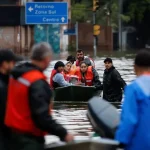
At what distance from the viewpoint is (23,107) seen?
7.12 m

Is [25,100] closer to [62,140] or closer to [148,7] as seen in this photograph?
[62,140]

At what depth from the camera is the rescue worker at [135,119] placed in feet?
21.9

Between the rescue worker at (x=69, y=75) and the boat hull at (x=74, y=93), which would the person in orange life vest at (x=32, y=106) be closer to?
the boat hull at (x=74, y=93)

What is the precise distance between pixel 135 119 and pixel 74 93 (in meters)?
12.7

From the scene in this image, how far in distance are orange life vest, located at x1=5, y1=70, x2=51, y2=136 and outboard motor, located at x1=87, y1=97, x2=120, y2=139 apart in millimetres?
557

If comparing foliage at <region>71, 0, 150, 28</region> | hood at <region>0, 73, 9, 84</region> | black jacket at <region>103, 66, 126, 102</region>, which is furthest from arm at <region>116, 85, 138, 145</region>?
foliage at <region>71, 0, 150, 28</region>

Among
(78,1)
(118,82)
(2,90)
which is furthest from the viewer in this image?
(78,1)

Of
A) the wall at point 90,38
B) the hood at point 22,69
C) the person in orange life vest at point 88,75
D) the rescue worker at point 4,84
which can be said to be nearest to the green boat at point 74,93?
the person in orange life vest at point 88,75

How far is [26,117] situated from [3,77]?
3.32 ft

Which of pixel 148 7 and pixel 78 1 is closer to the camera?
pixel 148 7

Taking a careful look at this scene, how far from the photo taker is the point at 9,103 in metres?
7.30

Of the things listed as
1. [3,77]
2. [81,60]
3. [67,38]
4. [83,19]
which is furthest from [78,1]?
[3,77]

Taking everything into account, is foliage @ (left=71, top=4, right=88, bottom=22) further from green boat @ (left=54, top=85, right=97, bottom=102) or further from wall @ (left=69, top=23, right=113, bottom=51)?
green boat @ (left=54, top=85, right=97, bottom=102)

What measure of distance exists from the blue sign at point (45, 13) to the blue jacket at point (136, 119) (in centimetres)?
3319
